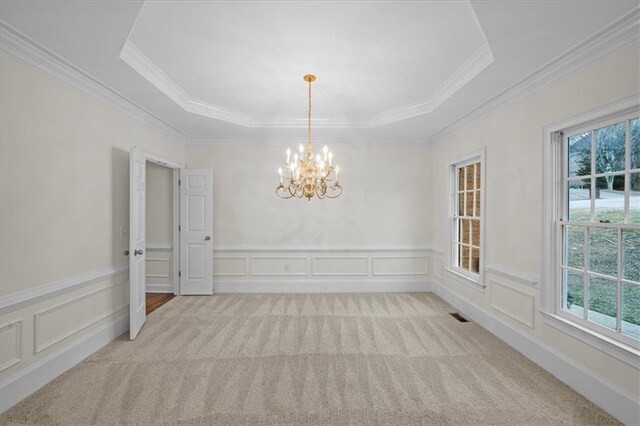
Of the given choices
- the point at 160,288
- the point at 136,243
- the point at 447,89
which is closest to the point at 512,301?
the point at 447,89

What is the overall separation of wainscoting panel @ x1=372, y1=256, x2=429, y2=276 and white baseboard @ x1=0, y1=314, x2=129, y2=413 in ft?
12.4

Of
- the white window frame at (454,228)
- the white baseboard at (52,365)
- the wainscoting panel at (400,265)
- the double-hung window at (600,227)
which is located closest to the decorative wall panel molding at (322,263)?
the wainscoting panel at (400,265)

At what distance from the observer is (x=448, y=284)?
4.74 meters

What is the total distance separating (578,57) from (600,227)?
1.32 metres

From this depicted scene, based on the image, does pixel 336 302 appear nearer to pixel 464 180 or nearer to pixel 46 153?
pixel 464 180

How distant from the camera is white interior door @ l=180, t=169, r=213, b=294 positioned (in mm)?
5051

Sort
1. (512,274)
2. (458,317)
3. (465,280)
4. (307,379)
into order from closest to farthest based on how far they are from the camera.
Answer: (307,379) < (512,274) < (458,317) < (465,280)

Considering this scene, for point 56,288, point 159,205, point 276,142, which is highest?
point 276,142

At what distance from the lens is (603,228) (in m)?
2.36

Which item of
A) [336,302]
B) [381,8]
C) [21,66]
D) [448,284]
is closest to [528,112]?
[381,8]

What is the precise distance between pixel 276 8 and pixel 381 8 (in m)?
0.74

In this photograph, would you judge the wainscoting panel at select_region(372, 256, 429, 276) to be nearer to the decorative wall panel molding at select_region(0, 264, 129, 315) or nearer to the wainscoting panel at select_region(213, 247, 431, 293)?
the wainscoting panel at select_region(213, 247, 431, 293)

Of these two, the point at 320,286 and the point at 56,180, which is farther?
the point at 320,286

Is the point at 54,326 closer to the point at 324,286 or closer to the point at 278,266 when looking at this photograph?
the point at 278,266
